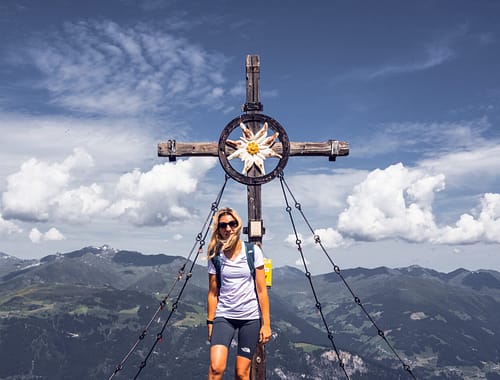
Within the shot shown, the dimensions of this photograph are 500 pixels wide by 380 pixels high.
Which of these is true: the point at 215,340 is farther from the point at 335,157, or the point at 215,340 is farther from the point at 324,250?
the point at 335,157

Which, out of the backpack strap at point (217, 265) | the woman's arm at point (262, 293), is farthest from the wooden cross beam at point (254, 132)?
the backpack strap at point (217, 265)

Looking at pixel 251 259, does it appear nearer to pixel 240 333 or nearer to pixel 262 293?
pixel 262 293

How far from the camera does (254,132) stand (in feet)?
42.5

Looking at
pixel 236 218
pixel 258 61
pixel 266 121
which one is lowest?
pixel 236 218

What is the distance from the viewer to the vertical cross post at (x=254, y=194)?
11297 millimetres

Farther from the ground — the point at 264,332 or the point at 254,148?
the point at 254,148

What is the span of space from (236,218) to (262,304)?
163cm

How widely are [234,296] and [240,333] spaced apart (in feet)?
2.23

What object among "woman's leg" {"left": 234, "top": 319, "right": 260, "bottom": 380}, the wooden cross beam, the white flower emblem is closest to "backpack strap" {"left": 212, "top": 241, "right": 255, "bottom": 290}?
"woman's leg" {"left": 234, "top": 319, "right": 260, "bottom": 380}

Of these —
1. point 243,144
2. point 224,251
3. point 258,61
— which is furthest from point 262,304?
point 258,61

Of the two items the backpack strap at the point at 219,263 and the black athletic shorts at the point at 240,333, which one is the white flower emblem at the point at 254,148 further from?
the black athletic shorts at the point at 240,333

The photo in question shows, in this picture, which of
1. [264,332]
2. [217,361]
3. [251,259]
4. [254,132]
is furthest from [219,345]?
[254,132]

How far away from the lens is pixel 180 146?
13266mm

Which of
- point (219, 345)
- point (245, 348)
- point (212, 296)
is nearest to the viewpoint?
point (219, 345)
